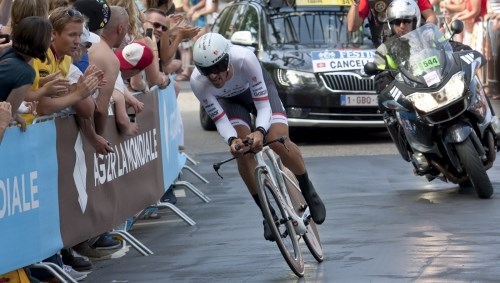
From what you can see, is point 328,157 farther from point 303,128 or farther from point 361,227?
point 361,227

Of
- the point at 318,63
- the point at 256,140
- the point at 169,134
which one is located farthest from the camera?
the point at 318,63

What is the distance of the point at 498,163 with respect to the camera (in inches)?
677

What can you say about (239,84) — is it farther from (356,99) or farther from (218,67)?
(356,99)

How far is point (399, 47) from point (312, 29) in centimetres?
631

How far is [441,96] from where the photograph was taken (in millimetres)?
13859

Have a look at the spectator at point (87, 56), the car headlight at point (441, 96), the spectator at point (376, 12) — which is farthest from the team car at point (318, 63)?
the spectator at point (87, 56)

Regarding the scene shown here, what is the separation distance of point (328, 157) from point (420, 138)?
4.43 meters

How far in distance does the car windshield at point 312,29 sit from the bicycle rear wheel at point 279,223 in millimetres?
9951

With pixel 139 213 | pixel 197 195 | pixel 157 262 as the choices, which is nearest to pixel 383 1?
pixel 197 195

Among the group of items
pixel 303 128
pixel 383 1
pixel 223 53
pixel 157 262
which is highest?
pixel 223 53

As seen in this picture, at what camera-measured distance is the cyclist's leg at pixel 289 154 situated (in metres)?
11.2

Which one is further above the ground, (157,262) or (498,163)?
(157,262)

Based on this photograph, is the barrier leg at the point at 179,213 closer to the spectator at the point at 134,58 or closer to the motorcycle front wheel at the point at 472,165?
the spectator at the point at 134,58

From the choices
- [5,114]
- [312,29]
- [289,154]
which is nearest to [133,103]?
[289,154]
